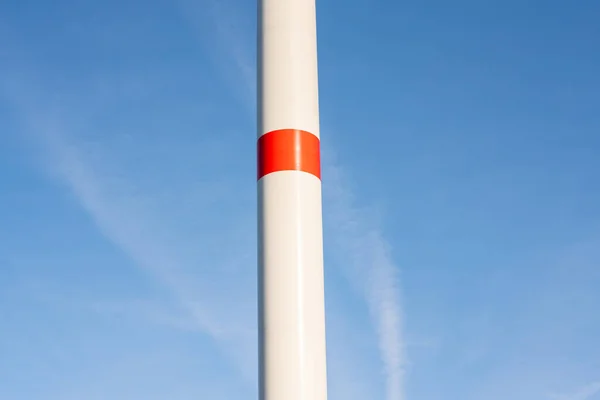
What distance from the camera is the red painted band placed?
10.5m

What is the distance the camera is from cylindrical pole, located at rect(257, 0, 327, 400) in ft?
32.6

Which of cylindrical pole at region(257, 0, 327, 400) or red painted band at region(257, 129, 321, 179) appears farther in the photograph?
red painted band at region(257, 129, 321, 179)

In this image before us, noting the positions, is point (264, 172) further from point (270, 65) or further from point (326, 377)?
point (326, 377)

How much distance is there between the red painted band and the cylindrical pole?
0.01 metres

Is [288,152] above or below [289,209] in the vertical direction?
above

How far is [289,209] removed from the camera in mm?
10391

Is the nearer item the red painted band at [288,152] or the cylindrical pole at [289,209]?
the cylindrical pole at [289,209]

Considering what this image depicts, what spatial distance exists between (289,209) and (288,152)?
696 mm

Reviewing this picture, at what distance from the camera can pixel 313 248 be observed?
10.5 meters

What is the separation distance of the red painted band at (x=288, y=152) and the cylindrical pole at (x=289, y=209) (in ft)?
0.04

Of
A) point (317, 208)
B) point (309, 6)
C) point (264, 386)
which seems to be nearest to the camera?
point (264, 386)

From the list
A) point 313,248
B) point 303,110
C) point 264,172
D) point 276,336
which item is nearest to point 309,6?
point 303,110

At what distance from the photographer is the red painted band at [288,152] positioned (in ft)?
34.6

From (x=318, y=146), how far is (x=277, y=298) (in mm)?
2019
